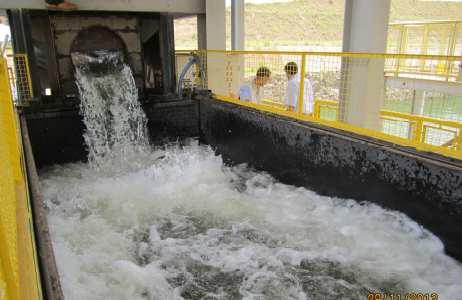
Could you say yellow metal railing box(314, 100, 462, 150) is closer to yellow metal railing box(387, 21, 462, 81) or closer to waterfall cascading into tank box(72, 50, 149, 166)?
yellow metal railing box(387, 21, 462, 81)

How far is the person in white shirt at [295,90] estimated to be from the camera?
5.98 m

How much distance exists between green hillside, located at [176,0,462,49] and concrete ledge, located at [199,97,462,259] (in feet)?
127

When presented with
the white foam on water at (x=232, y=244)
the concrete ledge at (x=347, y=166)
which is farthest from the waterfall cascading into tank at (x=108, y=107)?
the concrete ledge at (x=347, y=166)

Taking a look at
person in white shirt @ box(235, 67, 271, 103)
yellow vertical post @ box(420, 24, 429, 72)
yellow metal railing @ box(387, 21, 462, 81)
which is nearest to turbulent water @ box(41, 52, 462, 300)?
person in white shirt @ box(235, 67, 271, 103)

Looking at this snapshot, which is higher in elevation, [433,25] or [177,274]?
[433,25]

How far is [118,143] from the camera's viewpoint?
6234mm

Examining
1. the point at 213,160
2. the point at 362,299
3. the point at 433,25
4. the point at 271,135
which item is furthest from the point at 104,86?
the point at 433,25

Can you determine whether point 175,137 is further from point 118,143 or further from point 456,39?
point 456,39

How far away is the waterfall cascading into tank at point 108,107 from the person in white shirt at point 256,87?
1.87m

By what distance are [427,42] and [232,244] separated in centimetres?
1074

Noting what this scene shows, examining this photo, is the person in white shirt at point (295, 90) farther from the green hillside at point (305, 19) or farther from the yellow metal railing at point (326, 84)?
the green hillside at point (305, 19)

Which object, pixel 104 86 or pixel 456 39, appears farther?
pixel 456 39

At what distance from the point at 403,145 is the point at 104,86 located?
4.54 meters

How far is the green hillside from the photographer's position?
46188 millimetres
